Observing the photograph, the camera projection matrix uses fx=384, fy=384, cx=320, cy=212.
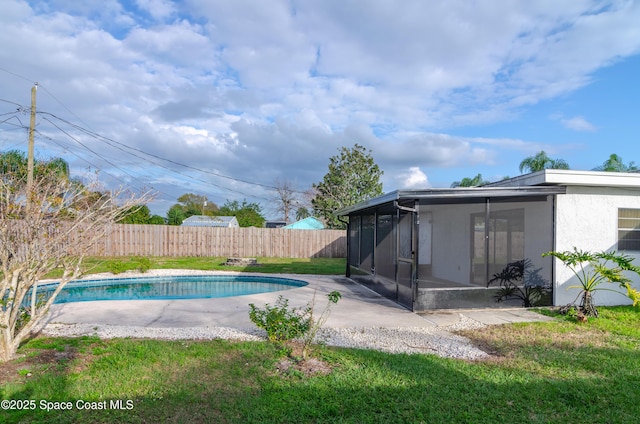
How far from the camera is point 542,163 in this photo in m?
20.8

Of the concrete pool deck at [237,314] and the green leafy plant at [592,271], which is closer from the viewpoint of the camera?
the concrete pool deck at [237,314]

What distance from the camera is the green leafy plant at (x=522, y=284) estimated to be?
8.12 meters

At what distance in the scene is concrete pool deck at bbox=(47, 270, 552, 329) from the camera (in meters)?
6.78

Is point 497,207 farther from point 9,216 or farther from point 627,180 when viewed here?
point 9,216

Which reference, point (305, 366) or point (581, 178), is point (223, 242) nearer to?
point (581, 178)

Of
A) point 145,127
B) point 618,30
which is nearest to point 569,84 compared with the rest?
point 618,30

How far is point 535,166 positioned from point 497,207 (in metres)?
15.1

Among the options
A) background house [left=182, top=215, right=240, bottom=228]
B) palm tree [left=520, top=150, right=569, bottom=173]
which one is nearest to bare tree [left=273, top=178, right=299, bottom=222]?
background house [left=182, top=215, right=240, bottom=228]

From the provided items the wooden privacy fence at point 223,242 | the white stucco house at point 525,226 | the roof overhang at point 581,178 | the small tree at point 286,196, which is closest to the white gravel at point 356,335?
the white stucco house at point 525,226

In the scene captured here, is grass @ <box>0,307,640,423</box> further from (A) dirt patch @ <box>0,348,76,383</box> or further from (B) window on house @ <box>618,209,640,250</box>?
(B) window on house @ <box>618,209,640,250</box>

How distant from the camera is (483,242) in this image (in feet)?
27.6

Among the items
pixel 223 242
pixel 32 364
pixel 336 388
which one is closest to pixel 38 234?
pixel 32 364

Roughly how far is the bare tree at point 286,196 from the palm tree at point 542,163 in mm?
24679

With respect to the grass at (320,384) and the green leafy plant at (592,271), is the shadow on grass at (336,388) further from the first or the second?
the green leafy plant at (592,271)
